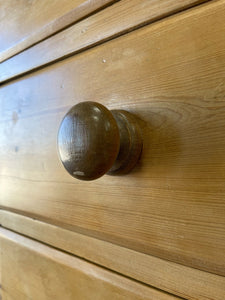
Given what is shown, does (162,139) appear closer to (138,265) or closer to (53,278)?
(138,265)

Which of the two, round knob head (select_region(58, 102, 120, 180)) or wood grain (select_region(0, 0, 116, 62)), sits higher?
wood grain (select_region(0, 0, 116, 62))

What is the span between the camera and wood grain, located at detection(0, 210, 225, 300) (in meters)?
0.24

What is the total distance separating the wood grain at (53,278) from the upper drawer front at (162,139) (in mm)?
44

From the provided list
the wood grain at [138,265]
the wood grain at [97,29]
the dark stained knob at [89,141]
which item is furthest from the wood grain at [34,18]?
the wood grain at [138,265]

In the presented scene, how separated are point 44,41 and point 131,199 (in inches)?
10.6

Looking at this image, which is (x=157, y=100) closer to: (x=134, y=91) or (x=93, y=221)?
(x=134, y=91)

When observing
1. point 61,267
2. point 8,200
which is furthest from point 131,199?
point 8,200

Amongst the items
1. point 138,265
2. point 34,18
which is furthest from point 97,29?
point 138,265

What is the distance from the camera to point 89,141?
0.74 ft

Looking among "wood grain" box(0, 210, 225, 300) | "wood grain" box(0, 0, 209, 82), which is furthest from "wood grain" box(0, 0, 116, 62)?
"wood grain" box(0, 210, 225, 300)

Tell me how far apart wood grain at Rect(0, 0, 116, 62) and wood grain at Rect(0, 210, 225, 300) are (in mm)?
282

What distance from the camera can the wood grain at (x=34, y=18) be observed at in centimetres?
33

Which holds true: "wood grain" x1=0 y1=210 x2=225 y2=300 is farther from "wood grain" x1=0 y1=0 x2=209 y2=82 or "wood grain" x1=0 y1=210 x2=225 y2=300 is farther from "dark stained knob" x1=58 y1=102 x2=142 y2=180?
"wood grain" x1=0 y1=0 x2=209 y2=82

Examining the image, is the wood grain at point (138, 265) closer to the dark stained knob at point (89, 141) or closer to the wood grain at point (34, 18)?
the dark stained knob at point (89, 141)
